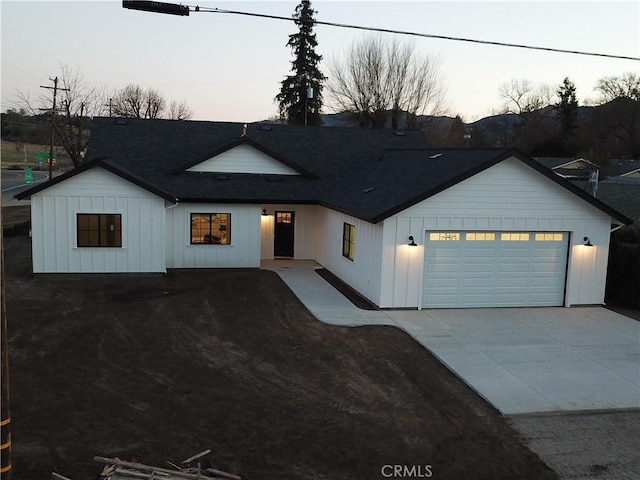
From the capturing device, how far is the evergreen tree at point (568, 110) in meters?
60.2

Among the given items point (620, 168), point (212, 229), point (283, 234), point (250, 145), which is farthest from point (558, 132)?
point (212, 229)

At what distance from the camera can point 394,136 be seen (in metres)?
25.4

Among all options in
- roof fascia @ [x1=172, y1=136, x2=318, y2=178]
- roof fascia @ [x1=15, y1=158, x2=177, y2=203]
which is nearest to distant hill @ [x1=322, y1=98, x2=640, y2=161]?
roof fascia @ [x1=172, y1=136, x2=318, y2=178]

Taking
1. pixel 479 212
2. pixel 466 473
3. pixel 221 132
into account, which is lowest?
pixel 466 473

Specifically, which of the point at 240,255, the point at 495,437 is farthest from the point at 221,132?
the point at 495,437

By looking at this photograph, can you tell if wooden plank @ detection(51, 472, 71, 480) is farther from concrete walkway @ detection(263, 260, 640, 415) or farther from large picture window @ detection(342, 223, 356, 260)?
large picture window @ detection(342, 223, 356, 260)

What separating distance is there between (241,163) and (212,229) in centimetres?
287

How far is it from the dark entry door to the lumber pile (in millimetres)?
14917

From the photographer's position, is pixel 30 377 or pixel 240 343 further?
pixel 240 343

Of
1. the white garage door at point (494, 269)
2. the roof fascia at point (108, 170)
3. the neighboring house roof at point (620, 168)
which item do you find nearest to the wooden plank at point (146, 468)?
the white garage door at point (494, 269)

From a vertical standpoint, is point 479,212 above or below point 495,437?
above

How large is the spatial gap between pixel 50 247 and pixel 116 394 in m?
9.34

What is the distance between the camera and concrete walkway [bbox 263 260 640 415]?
9406 millimetres

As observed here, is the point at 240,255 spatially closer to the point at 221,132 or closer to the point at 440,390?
the point at 221,132
